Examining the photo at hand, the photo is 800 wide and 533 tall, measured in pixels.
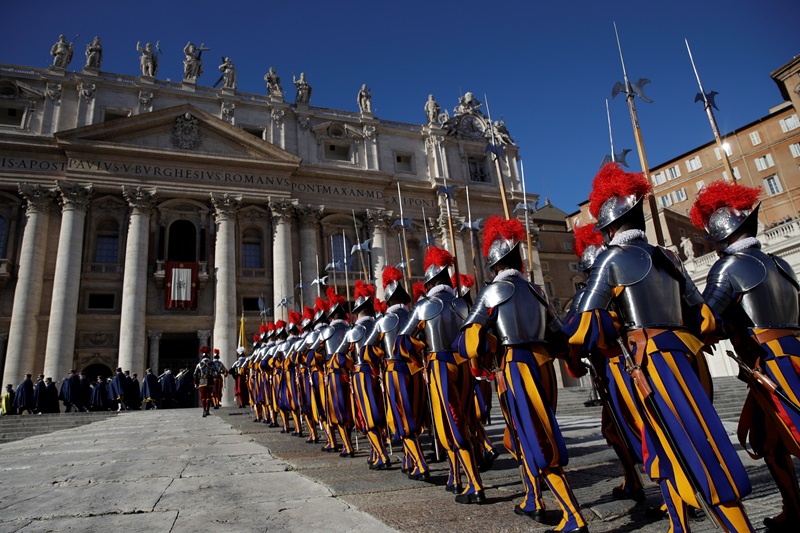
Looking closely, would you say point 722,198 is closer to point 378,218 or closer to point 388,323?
point 388,323

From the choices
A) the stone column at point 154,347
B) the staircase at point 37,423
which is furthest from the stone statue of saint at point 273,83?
the staircase at point 37,423

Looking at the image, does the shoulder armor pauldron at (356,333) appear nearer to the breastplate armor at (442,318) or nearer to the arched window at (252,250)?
the breastplate armor at (442,318)

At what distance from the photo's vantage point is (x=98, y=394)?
20.6m

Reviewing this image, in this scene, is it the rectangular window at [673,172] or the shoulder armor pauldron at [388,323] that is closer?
the shoulder armor pauldron at [388,323]

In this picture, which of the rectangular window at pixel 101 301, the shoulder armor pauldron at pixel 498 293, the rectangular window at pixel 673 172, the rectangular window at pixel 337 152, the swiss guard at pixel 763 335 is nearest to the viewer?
the swiss guard at pixel 763 335

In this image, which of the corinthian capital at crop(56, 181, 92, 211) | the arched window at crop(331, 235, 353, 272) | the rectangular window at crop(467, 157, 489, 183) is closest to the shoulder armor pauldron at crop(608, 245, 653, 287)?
the arched window at crop(331, 235, 353, 272)

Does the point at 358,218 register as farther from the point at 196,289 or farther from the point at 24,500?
the point at 24,500

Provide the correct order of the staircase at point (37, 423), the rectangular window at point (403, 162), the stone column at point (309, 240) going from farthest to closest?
the rectangular window at point (403, 162)
the stone column at point (309, 240)
the staircase at point (37, 423)

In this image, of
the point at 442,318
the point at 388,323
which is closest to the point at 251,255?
the point at 388,323

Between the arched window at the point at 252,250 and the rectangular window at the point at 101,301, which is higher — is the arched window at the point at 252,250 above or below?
above

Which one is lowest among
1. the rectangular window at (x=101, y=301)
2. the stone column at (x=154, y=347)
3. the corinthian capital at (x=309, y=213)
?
the stone column at (x=154, y=347)

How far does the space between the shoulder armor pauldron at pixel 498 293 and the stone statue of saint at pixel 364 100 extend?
32.6 meters

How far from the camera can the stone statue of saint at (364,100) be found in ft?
114

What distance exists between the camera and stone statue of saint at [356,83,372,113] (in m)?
34.8
